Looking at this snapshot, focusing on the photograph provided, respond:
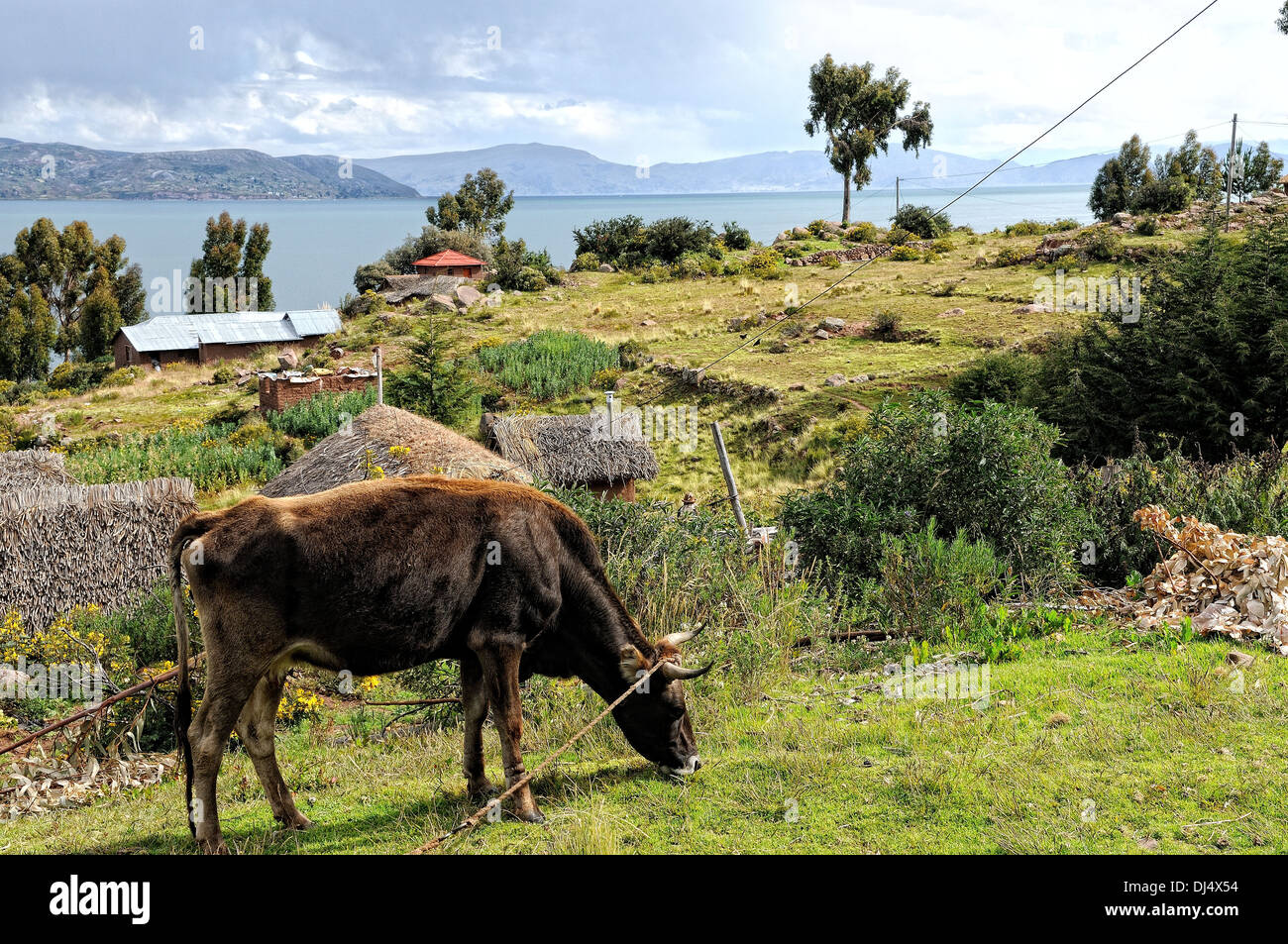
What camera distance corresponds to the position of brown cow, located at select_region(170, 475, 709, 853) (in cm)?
495

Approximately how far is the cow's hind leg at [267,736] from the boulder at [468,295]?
143 feet

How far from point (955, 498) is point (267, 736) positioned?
27.6ft

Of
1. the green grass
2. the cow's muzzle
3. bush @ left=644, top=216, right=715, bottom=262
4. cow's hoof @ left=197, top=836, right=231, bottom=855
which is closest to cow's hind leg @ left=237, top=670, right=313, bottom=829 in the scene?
the green grass

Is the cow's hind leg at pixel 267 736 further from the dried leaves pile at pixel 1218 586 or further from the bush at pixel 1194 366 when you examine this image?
the bush at pixel 1194 366

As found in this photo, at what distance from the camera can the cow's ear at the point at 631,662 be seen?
599cm

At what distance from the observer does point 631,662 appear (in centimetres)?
601

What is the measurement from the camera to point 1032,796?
5621 millimetres

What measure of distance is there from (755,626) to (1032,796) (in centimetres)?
354

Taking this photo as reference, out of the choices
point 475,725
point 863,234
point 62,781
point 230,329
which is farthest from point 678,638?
point 863,234

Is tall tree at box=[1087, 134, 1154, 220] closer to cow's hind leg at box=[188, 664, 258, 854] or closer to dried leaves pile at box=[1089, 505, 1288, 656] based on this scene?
dried leaves pile at box=[1089, 505, 1288, 656]

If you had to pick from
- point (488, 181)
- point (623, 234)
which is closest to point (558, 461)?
point (623, 234)

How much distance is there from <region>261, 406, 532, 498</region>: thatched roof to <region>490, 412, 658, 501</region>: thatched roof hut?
3.60 metres

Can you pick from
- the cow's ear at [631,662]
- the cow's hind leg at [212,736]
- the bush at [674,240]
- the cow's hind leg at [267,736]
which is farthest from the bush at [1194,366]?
the bush at [674,240]

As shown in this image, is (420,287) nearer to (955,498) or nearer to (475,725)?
(955,498)
